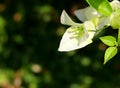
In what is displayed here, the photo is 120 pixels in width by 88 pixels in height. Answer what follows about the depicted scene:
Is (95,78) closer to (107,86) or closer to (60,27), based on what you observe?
(107,86)

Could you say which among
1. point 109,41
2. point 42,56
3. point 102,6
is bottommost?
point 42,56

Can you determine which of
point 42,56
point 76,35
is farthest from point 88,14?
point 42,56

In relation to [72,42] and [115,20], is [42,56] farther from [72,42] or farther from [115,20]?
[115,20]

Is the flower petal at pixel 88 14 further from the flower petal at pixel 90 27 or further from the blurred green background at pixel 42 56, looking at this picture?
the blurred green background at pixel 42 56

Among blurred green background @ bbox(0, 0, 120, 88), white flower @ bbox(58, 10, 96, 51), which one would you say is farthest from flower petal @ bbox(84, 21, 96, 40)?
blurred green background @ bbox(0, 0, 120, 88)

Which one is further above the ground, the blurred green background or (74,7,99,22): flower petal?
(74,7,99,22): flower petal

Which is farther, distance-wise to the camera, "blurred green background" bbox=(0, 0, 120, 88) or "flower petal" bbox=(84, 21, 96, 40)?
"blurred green background" bbox=(0, 0, 120, 88)

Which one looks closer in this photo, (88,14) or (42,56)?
(88,14)

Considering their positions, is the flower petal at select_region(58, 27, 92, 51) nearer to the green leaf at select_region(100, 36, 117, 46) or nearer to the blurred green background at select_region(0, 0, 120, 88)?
the green leaf at select_region(100, 36, 117, 46)
